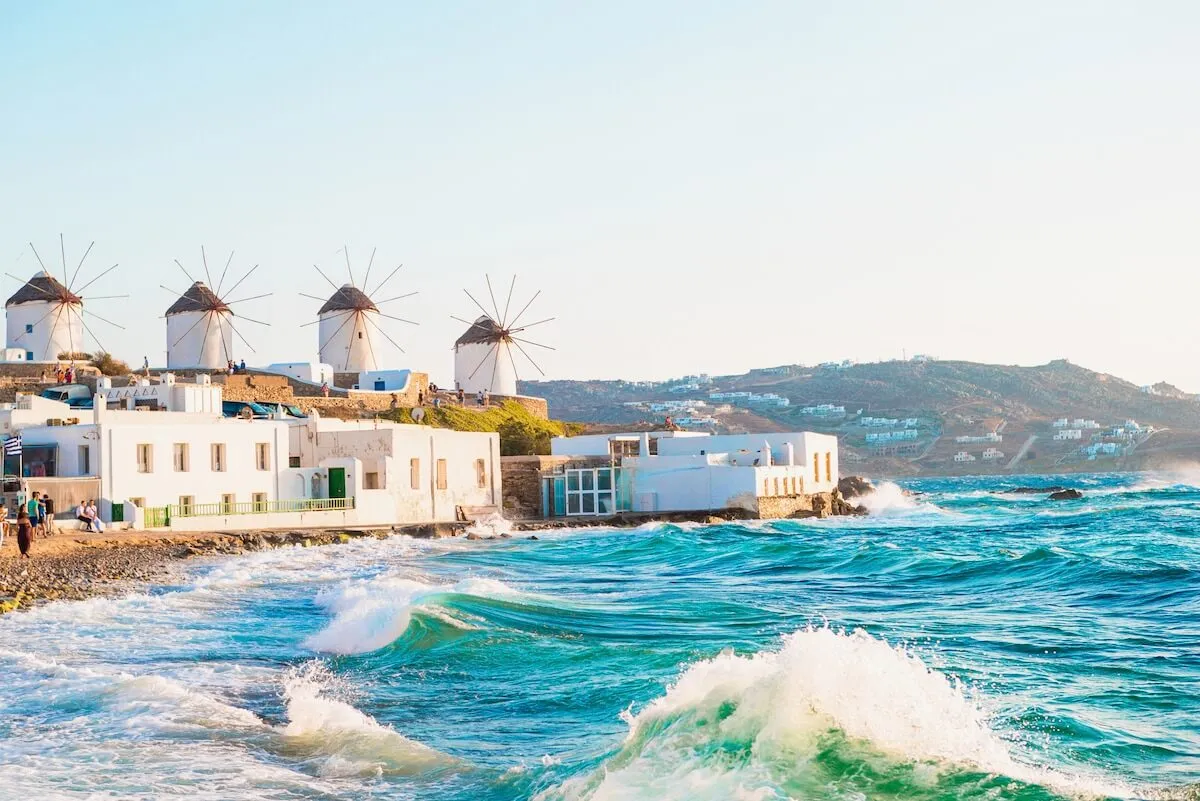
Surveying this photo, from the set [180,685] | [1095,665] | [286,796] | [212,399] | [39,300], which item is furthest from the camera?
[39,300]

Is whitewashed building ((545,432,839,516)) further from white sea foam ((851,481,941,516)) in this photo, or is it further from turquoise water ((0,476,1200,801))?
turquoise water ((0,476,1200,801))

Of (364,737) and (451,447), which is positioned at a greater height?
(451,447)

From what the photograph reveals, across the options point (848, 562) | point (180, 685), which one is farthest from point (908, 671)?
point (848, 562)

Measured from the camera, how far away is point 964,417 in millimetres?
177000

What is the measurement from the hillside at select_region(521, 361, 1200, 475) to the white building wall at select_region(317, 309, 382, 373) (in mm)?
73356

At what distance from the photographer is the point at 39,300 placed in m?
54.8

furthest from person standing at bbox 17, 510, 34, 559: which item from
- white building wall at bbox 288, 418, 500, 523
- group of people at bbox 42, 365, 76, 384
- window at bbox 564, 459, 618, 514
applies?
group of people at bbox 42, 365, 76, 384

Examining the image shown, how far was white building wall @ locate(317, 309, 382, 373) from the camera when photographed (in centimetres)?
6106

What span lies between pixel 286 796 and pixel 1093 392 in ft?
651

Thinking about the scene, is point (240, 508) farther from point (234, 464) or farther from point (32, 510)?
point (32, 510)

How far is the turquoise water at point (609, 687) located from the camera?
8742 mm

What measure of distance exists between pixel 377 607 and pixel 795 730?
327 inches

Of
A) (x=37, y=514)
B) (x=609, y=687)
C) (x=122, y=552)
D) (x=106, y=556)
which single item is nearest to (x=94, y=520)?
(x=37, y=514)

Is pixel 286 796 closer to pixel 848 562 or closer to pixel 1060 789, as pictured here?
pixel 1060 789
